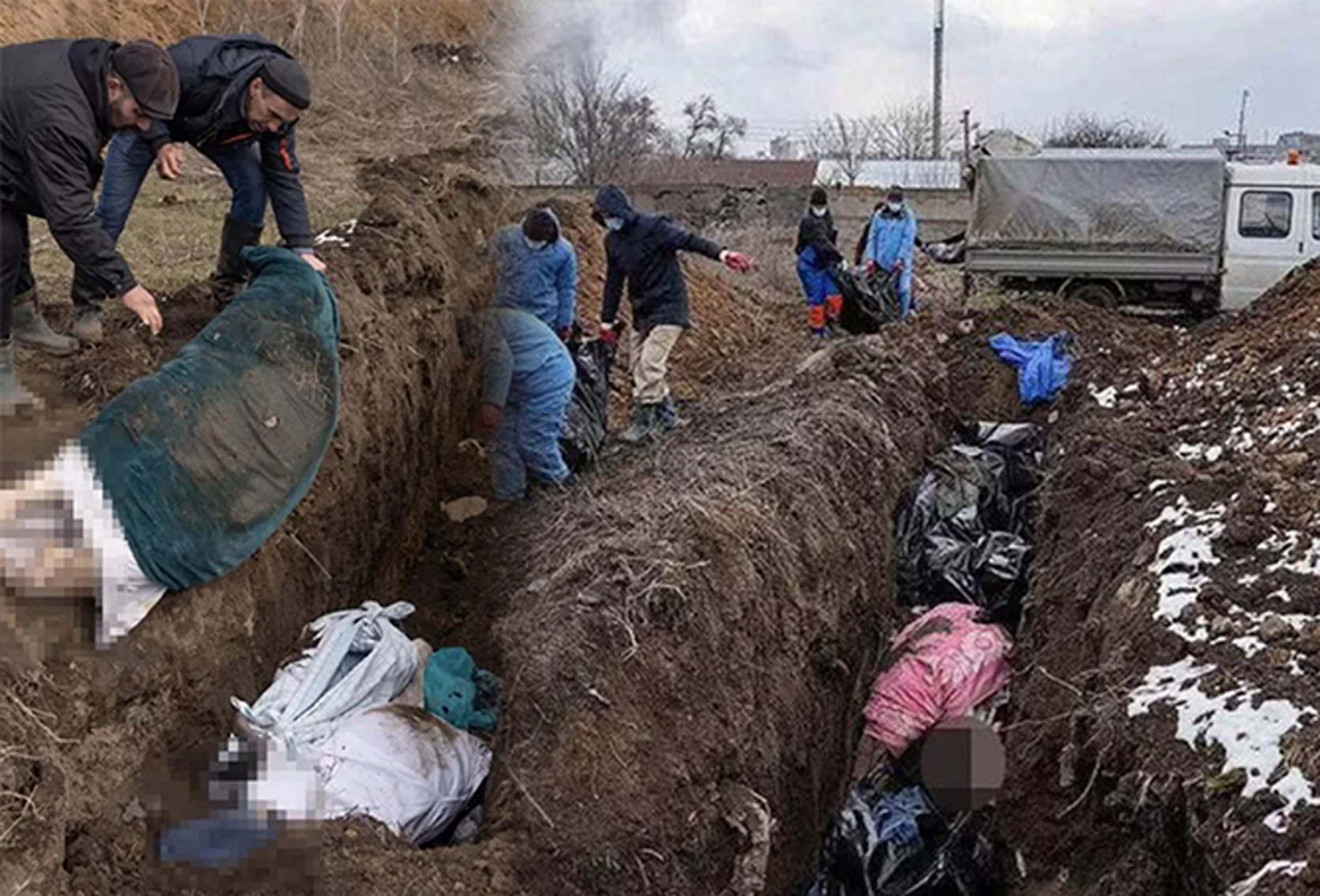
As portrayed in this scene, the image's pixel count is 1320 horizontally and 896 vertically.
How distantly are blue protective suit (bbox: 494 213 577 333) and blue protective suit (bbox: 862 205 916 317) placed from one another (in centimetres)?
756

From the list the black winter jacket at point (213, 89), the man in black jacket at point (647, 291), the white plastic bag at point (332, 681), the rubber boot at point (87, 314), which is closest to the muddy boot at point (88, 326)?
the rubber boot at point (87, 314)

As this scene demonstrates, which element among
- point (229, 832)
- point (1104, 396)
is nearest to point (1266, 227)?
point (1104, 396)

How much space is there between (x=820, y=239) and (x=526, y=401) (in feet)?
24.9

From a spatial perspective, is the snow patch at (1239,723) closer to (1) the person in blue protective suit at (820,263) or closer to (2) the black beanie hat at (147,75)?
(2) the black beanie hat at (147,75)

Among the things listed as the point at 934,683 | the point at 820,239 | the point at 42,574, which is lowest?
the point at 934,683

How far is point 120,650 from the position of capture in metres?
3.91

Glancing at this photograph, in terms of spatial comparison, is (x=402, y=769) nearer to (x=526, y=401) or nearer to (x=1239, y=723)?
(x=526, y=401)

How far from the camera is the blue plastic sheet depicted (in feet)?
31.4

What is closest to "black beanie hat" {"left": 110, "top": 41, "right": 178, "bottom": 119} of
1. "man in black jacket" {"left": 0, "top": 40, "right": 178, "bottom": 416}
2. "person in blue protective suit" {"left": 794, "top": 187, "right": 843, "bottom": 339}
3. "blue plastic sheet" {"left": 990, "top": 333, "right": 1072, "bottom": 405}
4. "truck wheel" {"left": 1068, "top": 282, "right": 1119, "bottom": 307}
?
"man in black jacket" {"left": 0, "top": 40, "right": 178, "bottom": 416}

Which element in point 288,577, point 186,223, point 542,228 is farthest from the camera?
point 186,223

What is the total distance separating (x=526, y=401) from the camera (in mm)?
6211

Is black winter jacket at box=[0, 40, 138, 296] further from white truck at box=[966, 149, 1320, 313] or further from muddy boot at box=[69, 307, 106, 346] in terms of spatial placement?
white truck at box=[966, 149, 1320, 313]

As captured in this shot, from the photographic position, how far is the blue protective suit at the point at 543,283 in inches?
263

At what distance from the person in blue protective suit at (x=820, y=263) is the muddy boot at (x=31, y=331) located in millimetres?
9209
